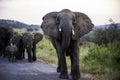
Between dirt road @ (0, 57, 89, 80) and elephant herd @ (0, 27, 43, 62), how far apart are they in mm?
308

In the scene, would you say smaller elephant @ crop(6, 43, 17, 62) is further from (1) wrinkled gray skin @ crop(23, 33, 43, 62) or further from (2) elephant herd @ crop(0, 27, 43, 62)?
(1) wrinkled gray skin @ crop(23, 33, 43, 62)

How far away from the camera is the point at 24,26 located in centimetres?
616

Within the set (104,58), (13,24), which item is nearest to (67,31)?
(13,24)

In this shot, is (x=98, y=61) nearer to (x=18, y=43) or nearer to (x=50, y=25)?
(x=50, y=25)

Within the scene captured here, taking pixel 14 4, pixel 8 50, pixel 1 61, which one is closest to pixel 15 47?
pixel 8 50

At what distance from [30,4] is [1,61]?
86cm

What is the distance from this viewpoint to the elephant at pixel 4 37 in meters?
6.57

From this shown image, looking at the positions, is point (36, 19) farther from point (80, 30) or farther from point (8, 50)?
point (8, 50)

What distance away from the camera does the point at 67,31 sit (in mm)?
5500

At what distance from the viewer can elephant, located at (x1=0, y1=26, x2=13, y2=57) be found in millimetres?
6574

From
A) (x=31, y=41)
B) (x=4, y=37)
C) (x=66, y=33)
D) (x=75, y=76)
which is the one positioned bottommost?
(x=75, y=76)

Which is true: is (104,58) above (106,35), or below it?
below

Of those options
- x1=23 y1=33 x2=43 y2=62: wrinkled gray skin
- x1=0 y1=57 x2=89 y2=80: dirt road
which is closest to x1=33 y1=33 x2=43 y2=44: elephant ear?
x1=23 y1=33 x2=43 y2=62: wrinkled gray skin

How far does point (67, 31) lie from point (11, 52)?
183cm
